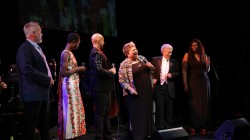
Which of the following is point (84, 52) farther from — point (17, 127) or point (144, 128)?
point (144, 128)

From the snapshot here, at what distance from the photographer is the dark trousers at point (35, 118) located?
415 centimetres

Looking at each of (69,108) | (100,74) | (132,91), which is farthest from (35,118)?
(132,91)

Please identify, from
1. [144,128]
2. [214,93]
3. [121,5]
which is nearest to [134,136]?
[144,128]

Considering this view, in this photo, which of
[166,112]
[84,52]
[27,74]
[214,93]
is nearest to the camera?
[27,74]

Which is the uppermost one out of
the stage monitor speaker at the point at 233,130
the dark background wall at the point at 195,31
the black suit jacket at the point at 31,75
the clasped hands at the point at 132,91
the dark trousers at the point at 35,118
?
the dark background wall at the point at 195,31

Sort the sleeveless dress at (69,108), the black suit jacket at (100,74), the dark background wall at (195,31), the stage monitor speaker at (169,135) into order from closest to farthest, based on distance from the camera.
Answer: the stage monitor speaker at (169,135) → the sleeveless dress at (69,108) → the black suit jacket at (100,74) → the dark background wall at (195,31)

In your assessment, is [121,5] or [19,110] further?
[121,5]

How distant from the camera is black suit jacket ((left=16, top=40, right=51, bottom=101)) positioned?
420 cm

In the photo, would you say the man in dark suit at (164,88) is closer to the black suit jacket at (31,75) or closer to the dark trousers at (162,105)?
the dark trousers at (162,105)

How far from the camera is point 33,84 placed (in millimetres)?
4277

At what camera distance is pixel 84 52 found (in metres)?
8.74

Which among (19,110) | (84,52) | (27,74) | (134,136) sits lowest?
(134,136)

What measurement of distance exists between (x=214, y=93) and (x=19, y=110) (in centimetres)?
487

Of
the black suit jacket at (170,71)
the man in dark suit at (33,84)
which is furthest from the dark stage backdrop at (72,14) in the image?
the man in dark suit at (33,84)
